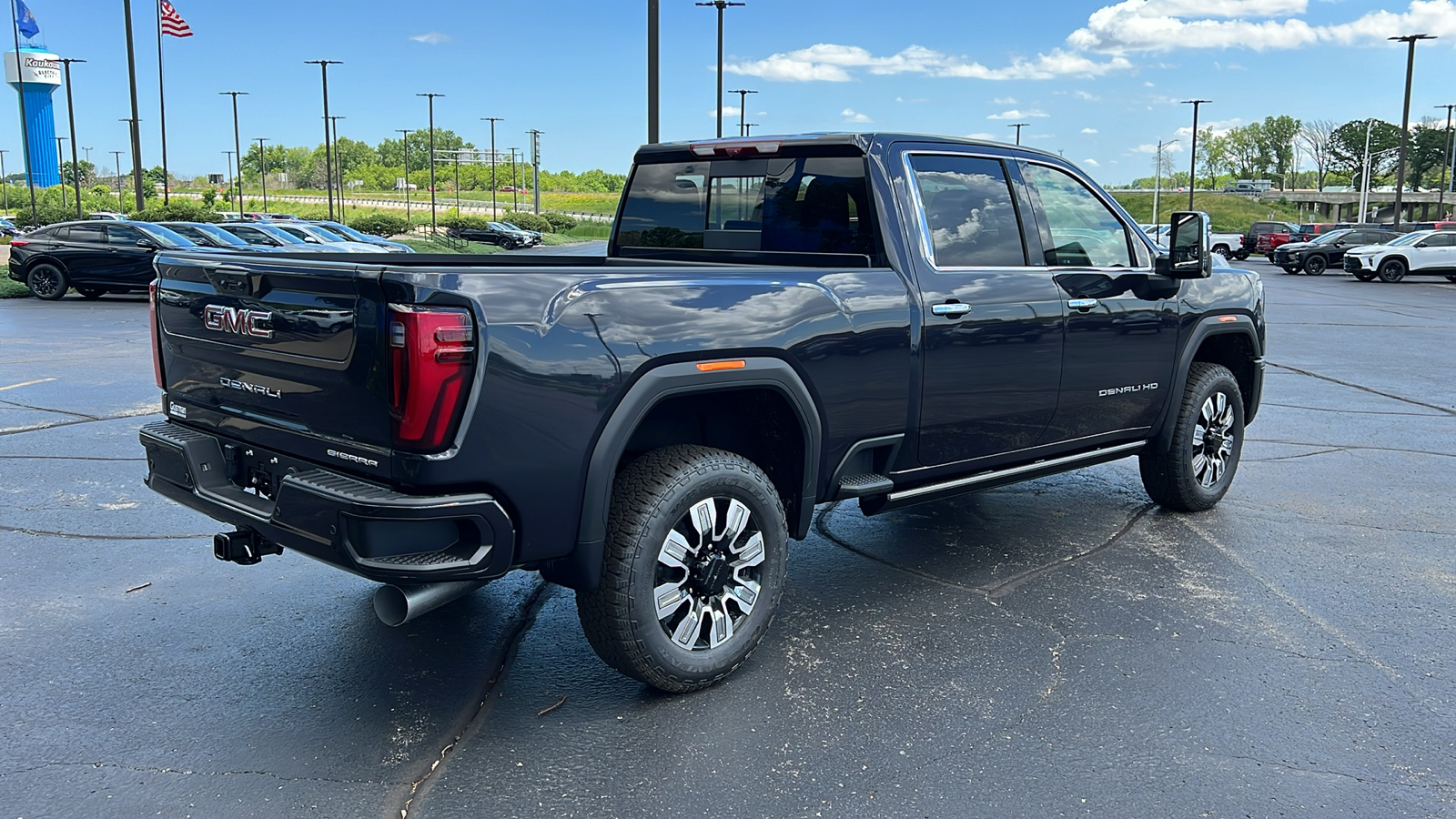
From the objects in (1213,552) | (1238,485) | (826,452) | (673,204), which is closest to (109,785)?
(826,452)

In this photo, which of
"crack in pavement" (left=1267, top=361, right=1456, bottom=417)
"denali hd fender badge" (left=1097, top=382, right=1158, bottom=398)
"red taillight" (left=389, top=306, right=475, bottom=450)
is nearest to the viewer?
"red taillight" (left=389, top=306, right=475, bottom=450)

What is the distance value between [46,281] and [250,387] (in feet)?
68.8

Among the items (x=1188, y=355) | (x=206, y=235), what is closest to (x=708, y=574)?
(x=1188, y=355)

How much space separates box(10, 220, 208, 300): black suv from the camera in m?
21.1

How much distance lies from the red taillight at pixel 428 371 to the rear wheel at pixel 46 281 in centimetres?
2154

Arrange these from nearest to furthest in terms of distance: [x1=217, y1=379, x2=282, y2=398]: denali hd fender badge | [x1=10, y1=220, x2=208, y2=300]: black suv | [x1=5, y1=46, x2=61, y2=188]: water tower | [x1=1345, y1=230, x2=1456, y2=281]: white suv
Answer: [x1=217, y1=379, x2=282, y2=398]: denali hd fender badge
[x1=10, y1=220, x2=208, y2=300]: black suv
[x1=1345, y1=230, x2=1456, y2=281]: white suv
[x1=5, y1=46, x2=61, y2=188]: water tower

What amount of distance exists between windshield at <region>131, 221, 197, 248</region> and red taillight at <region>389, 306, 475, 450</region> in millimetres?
19841

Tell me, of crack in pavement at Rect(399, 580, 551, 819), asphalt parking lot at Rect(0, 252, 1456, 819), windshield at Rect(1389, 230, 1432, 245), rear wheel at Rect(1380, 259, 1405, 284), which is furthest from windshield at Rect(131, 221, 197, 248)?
windshield at Rect(1389, 230, 1432, 245)

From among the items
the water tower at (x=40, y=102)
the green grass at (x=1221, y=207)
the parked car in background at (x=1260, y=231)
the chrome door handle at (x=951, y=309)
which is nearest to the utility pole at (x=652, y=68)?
the chrome door handle at (x=951, y=309)

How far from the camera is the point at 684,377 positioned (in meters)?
3.65

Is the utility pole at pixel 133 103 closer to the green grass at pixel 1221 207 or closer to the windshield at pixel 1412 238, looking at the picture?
the windshield at pixel 1412 238

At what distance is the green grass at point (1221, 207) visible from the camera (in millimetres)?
114312

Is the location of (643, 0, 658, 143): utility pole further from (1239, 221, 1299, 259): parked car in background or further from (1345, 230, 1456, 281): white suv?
(1239, 221, 1299, 259): parked car in background

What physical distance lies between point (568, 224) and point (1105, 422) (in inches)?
3365
